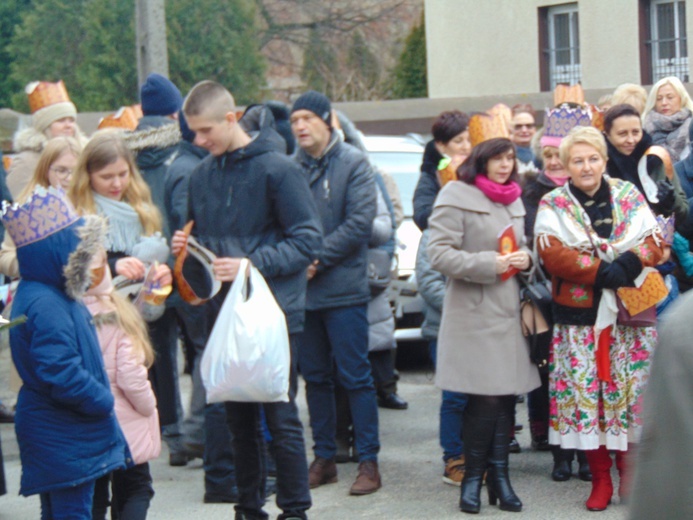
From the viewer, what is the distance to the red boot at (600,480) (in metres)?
5.89

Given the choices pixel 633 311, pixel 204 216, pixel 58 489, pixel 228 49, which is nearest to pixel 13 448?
pixel 204 216

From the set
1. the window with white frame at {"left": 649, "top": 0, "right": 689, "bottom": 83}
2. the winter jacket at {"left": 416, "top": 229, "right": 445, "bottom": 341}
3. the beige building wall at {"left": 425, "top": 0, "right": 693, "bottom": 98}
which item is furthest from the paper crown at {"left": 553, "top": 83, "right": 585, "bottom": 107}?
the window with white frame at {"left": 649, "top": 0, "right": 689, "bottom": 83}

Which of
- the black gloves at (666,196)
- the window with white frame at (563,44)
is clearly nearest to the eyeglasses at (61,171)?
the black gloves at (666,196)

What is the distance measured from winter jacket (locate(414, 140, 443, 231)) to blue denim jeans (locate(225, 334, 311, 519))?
1.78m

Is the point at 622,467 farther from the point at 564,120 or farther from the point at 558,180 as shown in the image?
the point at 564,120

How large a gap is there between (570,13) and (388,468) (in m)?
15.1

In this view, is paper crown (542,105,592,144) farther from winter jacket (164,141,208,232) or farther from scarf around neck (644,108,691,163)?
winter jacket (164,141,208,232)

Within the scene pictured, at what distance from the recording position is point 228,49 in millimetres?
29000

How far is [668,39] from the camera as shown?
1867cm

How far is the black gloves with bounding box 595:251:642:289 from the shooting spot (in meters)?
5.79

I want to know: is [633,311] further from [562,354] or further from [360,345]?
[360,345]

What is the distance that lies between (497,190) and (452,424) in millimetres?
1359

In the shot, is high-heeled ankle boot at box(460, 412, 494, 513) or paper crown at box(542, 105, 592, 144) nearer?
high-heeled ankle boot at box(460, 412, 494, 513)

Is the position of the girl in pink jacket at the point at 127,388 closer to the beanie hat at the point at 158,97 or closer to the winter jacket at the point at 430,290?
the beanie hat at the point at 158,97
